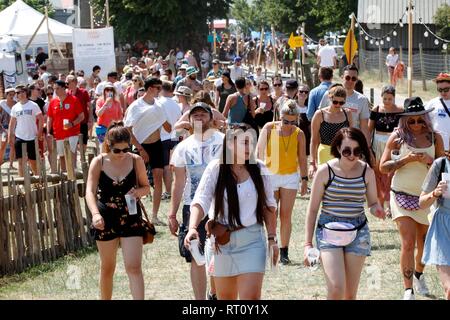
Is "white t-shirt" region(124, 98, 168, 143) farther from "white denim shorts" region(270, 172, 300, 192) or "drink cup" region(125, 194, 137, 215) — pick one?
"drink cup" region(125, 194, 137, 215)

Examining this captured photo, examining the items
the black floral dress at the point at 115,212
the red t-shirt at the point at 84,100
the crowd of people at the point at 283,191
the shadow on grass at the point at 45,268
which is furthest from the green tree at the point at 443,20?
the black floral dress at the point at 115,212

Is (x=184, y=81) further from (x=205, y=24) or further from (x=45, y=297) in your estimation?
(x=205, y=24)

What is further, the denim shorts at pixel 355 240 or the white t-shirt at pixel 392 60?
the white t-shirt at pixel 392 60

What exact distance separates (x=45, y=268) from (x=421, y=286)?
412cm

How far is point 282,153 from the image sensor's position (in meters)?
10.6

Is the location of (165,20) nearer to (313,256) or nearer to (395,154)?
(395,154)

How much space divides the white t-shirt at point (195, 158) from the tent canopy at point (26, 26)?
30776 mm

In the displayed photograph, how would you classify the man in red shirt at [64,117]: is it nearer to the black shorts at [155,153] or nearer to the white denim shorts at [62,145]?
the white denim shorts at [62,145]

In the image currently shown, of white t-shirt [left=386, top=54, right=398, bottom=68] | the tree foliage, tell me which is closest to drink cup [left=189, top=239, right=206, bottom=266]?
white t-shirt [left=386, top=54, right=398, bottom=68]

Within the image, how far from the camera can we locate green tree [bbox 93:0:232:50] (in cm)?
4781

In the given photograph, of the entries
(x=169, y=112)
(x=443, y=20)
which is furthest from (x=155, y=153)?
(x=443, y=20)

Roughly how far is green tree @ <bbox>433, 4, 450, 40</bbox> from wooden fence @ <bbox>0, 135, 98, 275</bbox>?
31.4m

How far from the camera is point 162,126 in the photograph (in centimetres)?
1362

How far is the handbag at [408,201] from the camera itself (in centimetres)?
870
